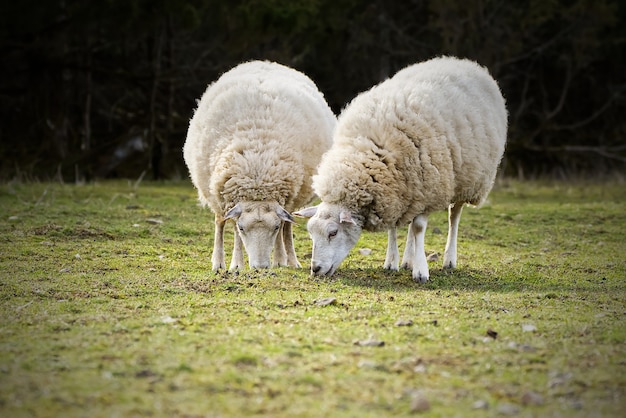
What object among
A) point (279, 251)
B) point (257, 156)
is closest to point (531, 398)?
point (257, 156)

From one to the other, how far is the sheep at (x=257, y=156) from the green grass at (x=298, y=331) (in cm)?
47

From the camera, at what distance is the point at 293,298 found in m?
6.14

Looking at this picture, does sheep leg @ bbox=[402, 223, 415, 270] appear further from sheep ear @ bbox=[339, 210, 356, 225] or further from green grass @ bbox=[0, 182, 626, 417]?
sheep ear @ bbox=[339, 210, 356, 225]

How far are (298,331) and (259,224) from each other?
227cm

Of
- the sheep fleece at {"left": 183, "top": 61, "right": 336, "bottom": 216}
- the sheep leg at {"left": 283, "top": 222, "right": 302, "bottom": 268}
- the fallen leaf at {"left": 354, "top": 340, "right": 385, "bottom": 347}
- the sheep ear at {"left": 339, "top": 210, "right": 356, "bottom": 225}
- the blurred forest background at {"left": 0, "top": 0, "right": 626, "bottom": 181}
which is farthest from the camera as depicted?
the blurred forest background at {"left": 0, "top": 0, "right": 626, "bottom": 181}

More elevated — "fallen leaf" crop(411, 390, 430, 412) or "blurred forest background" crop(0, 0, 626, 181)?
"blurred forest background" crop(0, 0, 626, 181)

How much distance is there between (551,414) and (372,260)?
487 cm

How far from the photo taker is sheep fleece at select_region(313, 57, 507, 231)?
698cm

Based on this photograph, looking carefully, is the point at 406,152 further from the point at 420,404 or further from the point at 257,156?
the point at 420,404

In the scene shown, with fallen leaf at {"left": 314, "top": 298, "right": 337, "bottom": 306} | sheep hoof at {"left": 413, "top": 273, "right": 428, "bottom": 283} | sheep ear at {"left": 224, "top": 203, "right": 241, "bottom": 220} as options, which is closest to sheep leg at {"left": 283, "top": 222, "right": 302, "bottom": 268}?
sheep ear at {"left": 224, "top": 203, "right": 241, "bottom": 220}

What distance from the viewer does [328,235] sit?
23.0 ft

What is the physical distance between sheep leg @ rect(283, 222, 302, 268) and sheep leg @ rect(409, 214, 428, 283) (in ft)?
4.79

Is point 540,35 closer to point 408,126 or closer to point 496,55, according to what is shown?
point 496,55

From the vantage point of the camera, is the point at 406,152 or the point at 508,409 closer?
the point at 508,409
